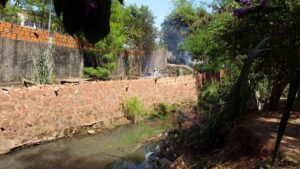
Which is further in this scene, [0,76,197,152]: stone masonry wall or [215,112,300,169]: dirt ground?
[0,76,197,152]: stone masonry wall

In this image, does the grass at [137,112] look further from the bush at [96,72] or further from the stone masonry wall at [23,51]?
the bush at [96,72]

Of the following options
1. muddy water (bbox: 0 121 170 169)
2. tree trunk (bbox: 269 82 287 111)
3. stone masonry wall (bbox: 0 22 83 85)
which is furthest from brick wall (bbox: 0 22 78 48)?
tree trunk (bbox: 269 82 287 111)

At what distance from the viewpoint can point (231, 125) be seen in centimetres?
503

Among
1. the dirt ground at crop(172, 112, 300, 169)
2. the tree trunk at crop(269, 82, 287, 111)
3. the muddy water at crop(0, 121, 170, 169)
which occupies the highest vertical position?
the tree trunk at crop(269, 82, 287, 111)

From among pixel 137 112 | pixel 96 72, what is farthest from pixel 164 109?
pixel 96 72

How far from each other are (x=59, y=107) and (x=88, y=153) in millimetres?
1546

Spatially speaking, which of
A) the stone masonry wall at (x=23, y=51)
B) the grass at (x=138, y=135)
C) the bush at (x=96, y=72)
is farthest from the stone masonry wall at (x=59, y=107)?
the bush at (x=96, y=72)

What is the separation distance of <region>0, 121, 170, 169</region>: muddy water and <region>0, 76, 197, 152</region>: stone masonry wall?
32cm

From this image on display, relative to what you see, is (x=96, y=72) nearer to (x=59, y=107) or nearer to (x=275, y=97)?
(x=59, y=107)

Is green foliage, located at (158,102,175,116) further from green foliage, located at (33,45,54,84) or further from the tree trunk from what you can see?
the tree trunk

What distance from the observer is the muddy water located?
7.30m

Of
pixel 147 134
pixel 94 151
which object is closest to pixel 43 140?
pixel 94 151

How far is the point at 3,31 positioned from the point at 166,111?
5379 millimetres

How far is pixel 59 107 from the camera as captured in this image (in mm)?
9234
